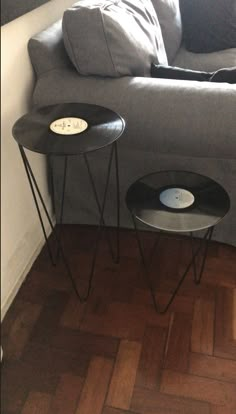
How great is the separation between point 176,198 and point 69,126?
401 mm

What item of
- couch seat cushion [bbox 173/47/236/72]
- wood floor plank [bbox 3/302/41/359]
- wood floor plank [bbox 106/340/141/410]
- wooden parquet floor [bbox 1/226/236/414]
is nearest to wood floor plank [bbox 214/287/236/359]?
wooden parquet floor [bbox 1/226/236/414]

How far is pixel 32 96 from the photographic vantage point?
1.42 m

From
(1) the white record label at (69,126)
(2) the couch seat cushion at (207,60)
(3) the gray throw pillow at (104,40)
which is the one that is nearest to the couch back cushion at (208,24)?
(2) the couch seat cushion at (207,60)

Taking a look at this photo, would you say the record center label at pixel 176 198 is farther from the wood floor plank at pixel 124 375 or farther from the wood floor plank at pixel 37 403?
the wood floor plank at pixel 37 403

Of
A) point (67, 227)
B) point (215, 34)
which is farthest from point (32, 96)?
point (215, 34)

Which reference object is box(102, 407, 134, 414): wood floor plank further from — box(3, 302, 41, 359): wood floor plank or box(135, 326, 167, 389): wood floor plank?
box(3, 302, 41, 359): wood floor plank

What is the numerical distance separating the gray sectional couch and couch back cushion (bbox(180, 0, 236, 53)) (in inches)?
35.5

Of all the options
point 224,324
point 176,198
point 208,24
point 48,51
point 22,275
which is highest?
point 48,51

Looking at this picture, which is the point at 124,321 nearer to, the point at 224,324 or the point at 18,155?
the point at 224,324

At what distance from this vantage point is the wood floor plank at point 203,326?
132 cm

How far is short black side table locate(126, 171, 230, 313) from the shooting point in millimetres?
1225

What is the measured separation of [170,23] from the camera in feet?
6.71

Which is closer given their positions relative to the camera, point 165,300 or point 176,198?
point 176,198

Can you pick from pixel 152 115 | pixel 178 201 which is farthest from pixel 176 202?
pixel 152 115
